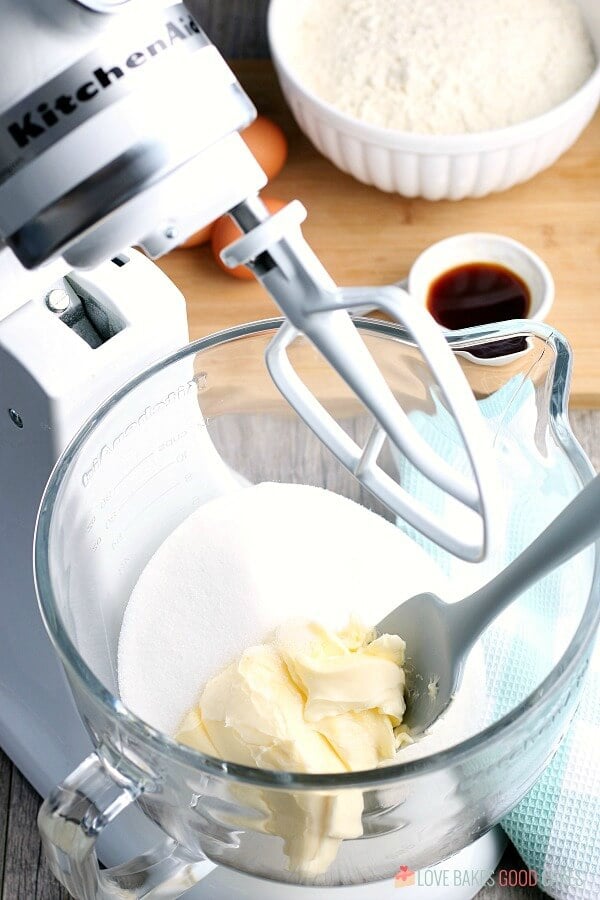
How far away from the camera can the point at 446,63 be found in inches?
46.3

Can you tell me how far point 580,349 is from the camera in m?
1.16

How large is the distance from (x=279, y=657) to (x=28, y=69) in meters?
0.38

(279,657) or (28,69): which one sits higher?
(28,69)

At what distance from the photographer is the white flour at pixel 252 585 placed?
719 mm

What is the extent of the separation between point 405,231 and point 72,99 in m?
0.87

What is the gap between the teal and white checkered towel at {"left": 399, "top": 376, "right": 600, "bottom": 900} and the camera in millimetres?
730

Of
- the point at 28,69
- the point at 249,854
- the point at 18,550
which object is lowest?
the point at 249,854

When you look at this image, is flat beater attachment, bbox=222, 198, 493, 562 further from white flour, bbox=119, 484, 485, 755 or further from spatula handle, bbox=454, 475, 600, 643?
white flour, bbox=119, 484, 485, 755

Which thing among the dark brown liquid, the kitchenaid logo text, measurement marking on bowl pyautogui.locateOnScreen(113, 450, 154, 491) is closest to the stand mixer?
the kitchenaid logo text

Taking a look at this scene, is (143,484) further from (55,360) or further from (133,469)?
(55,360)

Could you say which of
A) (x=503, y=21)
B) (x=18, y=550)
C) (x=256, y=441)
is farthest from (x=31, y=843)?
(x=503, y=21)

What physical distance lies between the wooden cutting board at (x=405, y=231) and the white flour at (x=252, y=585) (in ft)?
1.41

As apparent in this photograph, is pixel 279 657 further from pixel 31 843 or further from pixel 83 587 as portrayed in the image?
pixel 31 843

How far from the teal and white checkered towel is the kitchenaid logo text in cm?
38
